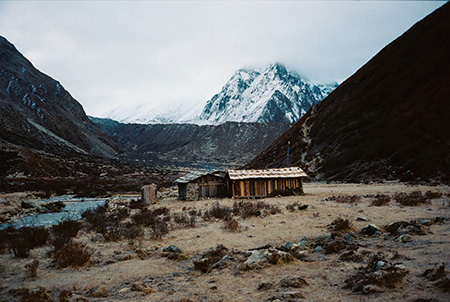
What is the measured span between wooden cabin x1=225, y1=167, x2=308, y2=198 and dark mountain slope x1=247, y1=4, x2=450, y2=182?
1064 cm

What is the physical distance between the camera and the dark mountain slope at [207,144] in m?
122

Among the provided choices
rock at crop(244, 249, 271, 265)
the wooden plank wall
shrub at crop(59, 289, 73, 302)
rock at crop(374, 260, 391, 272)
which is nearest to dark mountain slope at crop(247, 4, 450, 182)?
the wooden plank wall

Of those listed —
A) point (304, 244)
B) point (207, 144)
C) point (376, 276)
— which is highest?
point (207, 144)

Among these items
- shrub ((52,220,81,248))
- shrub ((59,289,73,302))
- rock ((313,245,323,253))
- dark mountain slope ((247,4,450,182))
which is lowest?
shrub ((59,289,73,302))

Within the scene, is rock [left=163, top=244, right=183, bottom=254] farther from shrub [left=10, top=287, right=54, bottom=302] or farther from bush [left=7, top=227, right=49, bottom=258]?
bush [left=7, top=227, right=49, bottom=258]

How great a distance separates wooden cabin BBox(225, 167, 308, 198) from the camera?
2408cm

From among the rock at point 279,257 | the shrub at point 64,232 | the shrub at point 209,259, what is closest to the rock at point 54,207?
the shrub at point 64,232

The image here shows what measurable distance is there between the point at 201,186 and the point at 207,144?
112 metres

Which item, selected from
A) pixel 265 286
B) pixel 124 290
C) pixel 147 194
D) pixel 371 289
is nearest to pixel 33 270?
pixel 124 290

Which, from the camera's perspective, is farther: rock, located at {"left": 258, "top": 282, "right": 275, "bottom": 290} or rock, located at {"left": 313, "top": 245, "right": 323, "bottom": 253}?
rock, located at {"left": 313, "top": 245, "right": 323, "bottom": 253}

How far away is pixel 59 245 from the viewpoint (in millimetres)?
10164

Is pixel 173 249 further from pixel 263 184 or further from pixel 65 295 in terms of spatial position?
pixel 263 184

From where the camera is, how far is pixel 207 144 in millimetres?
137125

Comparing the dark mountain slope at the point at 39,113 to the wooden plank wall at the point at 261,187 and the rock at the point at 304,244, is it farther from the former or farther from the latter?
the rock at the point at 304,244
